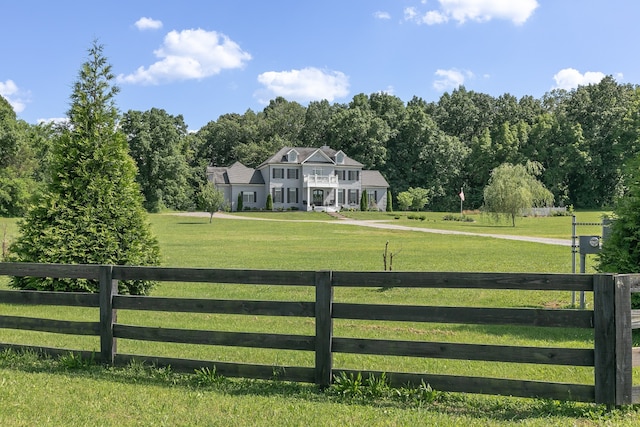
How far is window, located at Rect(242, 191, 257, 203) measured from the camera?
72375 mm

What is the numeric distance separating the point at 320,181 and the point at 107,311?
212 feet

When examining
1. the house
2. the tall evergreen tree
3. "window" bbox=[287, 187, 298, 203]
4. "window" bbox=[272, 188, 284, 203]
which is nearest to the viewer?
the tall evergreen tree

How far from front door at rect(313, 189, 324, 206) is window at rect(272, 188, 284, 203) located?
442 centimetres

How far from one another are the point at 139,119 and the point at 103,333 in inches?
2608

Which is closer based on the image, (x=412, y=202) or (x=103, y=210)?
(x=103, y=210)

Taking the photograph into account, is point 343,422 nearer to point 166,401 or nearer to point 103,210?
point 166,401

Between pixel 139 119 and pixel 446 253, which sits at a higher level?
pixel 139 119

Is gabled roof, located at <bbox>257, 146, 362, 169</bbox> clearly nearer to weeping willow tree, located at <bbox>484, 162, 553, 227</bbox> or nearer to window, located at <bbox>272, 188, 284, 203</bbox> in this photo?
window, located at <bbox>272, 188, 284, 203</bbox>

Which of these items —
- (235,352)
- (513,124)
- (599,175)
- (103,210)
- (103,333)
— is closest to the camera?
(103,333)

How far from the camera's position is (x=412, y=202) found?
7194cm

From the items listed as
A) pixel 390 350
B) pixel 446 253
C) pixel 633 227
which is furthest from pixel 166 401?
pixel 446 253

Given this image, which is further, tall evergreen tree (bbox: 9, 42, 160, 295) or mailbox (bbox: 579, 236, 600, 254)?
tall evergreen tree (bbox: 9, 42, 160, 295)

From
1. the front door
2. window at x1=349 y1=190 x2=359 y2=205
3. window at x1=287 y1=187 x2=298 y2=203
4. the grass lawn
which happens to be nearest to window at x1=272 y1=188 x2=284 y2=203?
window at x1=287 y1=187 x2=298 y2=203

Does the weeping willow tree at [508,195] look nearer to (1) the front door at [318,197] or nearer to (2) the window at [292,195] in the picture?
(1) the front door at [318,197]
